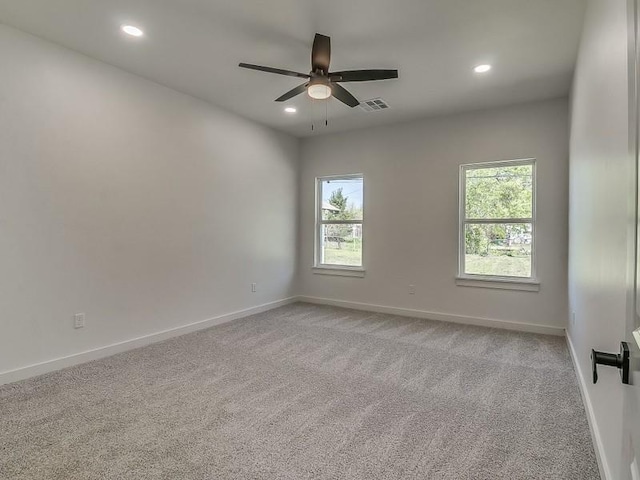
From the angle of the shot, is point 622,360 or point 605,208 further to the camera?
point 605,208

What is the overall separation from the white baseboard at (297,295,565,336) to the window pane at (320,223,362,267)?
25.6 inches

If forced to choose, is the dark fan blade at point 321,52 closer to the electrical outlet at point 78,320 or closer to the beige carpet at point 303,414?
the beige carpet at point 303,414

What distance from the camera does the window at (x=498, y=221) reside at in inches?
171

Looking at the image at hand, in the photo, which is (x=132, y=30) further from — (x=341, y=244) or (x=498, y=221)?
(x=498, y=221)

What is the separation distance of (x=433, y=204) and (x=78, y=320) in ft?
Answer: 14.2

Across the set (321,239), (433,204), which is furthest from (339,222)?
(433,204)

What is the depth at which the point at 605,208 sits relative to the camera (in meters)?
1.76

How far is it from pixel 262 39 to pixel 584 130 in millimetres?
2659

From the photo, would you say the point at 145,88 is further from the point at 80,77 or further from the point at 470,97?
the point at 470,97

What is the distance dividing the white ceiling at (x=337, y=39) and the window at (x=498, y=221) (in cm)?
95

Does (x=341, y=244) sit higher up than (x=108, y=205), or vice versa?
(x=108, y=205)

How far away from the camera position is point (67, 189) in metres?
3.05

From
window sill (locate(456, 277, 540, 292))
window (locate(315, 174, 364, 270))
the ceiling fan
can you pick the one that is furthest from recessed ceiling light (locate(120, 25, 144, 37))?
window sill (locate(456, 277, 540, 292))

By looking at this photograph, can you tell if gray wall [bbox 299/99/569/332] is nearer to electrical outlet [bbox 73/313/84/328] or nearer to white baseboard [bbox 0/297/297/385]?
white baseboard [bbox 0/297/297/385]
